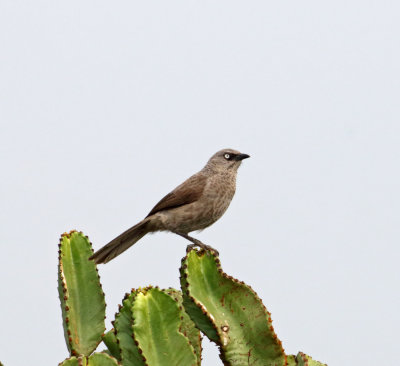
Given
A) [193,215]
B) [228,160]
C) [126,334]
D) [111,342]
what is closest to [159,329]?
[126,334]

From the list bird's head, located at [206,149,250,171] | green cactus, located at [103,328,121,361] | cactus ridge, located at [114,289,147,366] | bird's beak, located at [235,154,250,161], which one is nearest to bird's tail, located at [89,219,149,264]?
bird's head, located at [206,149,250,171]

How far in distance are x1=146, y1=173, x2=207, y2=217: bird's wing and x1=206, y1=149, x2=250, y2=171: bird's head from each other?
257mm

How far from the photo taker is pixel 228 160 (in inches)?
311

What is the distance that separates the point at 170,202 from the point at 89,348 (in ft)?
9.96

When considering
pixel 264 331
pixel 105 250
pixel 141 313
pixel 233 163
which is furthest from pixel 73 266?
pixel 233 163

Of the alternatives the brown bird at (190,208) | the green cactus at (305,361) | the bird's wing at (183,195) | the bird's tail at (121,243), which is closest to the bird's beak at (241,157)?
the brown bird at (190,208)

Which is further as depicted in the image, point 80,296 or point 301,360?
point 80,296

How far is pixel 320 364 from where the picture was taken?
4.53m

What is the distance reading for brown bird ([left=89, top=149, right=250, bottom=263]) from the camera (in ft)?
24.4

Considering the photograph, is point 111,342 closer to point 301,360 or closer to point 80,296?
point 80,296

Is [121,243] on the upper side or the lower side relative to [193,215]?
lower

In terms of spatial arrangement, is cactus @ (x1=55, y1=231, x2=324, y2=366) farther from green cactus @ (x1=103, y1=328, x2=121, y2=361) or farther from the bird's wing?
the bird's wing

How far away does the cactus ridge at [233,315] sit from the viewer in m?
4.23

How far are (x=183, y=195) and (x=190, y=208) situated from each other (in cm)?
18
